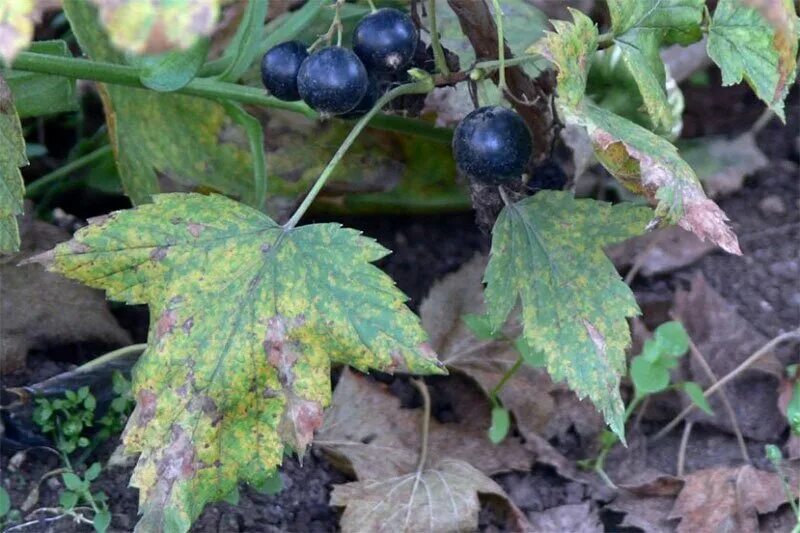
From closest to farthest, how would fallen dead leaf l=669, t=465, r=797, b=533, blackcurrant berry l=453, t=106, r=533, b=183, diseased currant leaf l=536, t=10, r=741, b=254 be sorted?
diseased currant leaf l=536, t=10, r=741, b=254 → blackcurrant berry l=453, t=106, r=533, b=183 → fallen dead leaf l=669, t=465, r=797, b=533

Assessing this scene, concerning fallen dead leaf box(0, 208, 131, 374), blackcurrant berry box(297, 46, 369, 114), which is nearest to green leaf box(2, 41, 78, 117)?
fallen dead leaf box(0, 208, 131, 374)

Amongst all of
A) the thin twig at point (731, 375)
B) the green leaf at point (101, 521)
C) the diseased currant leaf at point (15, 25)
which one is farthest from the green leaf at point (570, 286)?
the diseased currant leaf at point (15, 25)

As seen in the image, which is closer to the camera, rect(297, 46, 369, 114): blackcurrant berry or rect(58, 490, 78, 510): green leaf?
rect(297, 46, 369, 114): blackcurrant berry

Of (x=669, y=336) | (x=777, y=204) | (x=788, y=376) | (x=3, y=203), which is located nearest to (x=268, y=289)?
(x=3, y=203)

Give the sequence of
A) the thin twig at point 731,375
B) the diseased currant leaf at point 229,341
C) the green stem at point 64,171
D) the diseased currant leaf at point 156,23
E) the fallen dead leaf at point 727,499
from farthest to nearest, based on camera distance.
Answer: the green stem at point 64,171 < the thin twig at point 731,375 < the fallen dead leaf at point 727,499 < the diseased currant leaf at point 229,341 < the diseased currant leaf at point 156,23

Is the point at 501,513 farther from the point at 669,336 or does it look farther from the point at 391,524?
the point at 669,336

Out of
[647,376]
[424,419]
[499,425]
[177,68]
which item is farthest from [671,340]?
[177,68]

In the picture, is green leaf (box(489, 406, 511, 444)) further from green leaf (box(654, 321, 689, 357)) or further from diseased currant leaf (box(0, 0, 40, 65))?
diseased currant leaf (box(0, 0, 40, 65))

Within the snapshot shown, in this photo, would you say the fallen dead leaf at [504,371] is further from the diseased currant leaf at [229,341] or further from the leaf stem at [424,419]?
the diseased currant leaf at [229,341]
